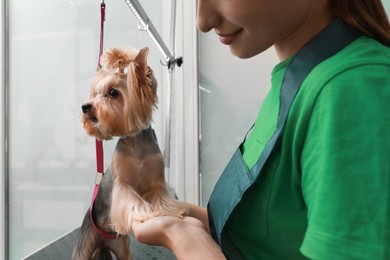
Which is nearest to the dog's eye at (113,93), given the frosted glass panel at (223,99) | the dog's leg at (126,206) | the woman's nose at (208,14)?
the dog's leg at (126,206)

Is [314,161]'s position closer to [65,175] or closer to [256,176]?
[256,176]

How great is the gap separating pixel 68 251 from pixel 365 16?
89 cm

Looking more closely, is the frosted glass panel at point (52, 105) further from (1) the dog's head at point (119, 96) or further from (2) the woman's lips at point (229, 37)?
(2) the woman's lips at point (229, 37)

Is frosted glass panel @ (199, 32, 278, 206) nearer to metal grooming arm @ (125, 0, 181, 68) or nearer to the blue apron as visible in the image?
metal grooming arm @ (125, 0, 181, 68)

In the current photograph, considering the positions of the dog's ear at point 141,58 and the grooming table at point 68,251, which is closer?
the dog's ear at point 141,58

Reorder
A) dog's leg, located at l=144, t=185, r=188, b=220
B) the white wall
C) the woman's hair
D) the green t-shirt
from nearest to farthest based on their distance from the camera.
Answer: the green t-shirt
the woman's hair
dog's leg, located at l=144, t=185, r=188, b=220
the white wall

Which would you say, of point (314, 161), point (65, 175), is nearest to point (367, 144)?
point (314, 161)

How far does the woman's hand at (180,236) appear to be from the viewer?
416 millimetres

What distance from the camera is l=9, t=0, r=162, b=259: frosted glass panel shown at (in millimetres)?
1285

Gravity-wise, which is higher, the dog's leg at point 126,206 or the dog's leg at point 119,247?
the dog's leg at point 126,206

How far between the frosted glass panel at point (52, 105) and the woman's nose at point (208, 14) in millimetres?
895

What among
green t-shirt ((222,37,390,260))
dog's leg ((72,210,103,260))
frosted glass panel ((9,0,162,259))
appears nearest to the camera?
green t-shirt ((222,37,390,260))

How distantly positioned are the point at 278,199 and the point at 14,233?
4.96ft

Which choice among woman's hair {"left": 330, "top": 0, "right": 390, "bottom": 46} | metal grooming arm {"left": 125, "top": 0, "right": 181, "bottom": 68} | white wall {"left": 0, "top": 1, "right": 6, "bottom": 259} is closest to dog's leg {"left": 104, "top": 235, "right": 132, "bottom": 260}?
metal grooming arm {"left": 125, "top": 0, "right": 181, "bottom": 68}
